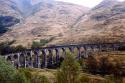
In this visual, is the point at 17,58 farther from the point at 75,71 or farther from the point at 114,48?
the point at 75,71

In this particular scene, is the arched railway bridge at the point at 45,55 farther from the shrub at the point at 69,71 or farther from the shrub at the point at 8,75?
the shrub at the point at 8,75

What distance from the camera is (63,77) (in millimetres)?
67438

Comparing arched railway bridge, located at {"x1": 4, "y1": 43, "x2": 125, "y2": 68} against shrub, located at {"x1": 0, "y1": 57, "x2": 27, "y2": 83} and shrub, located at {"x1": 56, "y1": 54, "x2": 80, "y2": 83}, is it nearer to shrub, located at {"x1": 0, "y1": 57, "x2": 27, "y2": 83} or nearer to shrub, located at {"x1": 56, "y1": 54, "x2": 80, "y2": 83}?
shrub, located at {"x1": 56, "y1": 54, "x2": 80, "y2": 83}

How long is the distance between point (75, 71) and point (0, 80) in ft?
54.6

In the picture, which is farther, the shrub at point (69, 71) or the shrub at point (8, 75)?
the shrub at point (69, 71)

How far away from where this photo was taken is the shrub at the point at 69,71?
67062 millimetres

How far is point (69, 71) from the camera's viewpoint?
2655 inches

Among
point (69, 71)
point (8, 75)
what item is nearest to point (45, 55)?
point (69, 71)

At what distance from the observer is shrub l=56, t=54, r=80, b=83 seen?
67.1 meters

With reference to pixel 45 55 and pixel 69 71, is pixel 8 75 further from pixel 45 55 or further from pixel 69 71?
pixel 45 55

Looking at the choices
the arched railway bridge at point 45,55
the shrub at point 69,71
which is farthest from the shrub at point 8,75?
the arched railway bridge at point 45,55

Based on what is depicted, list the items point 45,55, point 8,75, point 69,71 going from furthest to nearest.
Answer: point 45,55 → point 69,71 → point 8,75

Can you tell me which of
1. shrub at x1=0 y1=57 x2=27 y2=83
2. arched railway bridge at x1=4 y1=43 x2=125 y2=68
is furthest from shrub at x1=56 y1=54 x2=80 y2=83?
arched railway bridge at x1=4 y1=43 x2=125 y2=68

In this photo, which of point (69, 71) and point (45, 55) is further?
point (45, 55)
